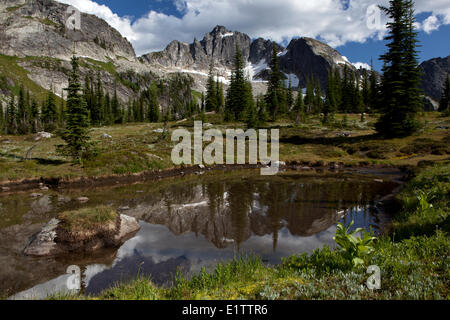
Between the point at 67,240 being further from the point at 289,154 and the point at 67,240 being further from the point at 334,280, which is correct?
the point at 289,154

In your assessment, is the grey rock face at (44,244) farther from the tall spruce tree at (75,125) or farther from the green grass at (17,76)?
the green grass at (17,76)

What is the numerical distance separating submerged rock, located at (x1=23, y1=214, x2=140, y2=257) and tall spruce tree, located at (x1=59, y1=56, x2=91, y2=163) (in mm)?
19910

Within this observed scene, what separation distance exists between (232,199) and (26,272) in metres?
13.3

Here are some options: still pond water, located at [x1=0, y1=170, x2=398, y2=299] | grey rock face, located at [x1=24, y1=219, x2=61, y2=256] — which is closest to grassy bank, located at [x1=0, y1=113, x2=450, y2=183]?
still pond water, located at [x1=0, y1=170, x2=398, y2=299]

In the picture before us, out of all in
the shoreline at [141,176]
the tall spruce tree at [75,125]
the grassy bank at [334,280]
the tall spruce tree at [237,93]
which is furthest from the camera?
the tall spruce tree at [237,93]

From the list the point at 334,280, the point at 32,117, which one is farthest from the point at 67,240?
the point at 32,117

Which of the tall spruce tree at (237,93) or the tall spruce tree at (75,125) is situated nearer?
the tall spruce tree at (75,125)

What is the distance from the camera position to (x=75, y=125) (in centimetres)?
2881

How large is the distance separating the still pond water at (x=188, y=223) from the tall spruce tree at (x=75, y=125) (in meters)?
8.21

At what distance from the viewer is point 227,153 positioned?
42.2 meters

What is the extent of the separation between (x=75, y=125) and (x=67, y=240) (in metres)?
22.9

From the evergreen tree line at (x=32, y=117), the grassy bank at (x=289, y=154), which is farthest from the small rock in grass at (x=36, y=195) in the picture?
the evergreen tree line at (x=32, y=117)

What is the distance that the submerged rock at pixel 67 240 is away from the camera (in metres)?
9.92

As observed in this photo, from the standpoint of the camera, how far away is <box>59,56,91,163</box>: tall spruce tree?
28.4 metres
